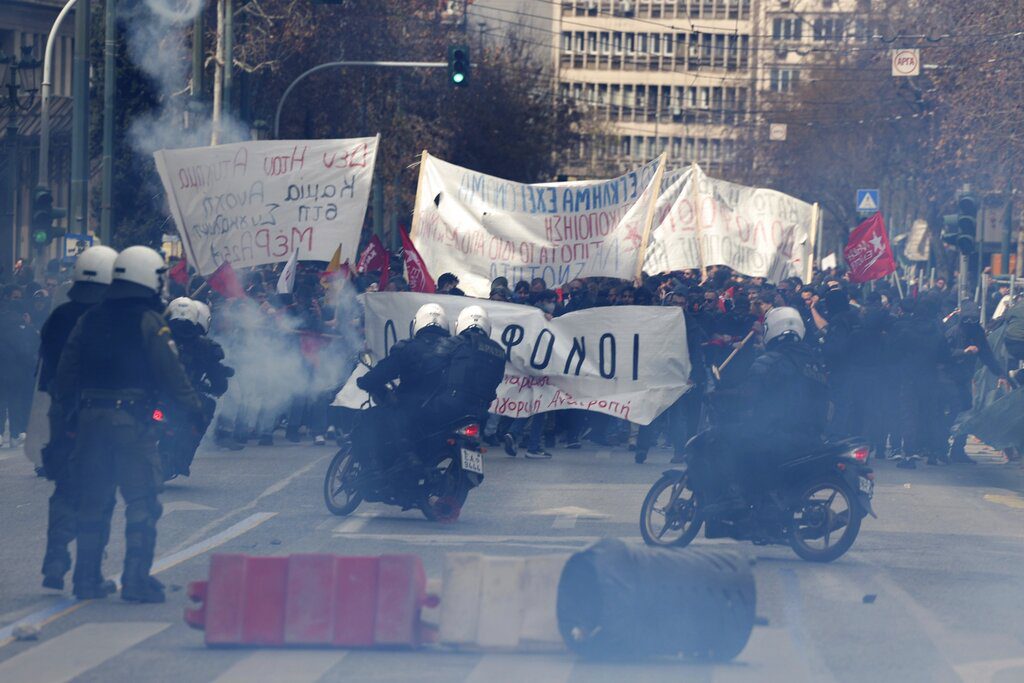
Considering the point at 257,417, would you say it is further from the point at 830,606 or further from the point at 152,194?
the point at 152,194

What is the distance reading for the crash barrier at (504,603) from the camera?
8188 mm

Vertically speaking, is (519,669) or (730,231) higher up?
(730,231)

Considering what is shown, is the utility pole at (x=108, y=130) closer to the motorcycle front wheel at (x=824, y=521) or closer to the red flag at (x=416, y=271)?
the red flag at (x=416, y=271)

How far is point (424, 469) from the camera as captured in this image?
13.1 metres

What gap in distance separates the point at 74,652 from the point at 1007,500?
953 cm

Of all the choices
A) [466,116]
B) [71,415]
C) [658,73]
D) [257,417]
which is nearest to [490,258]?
[257,417]

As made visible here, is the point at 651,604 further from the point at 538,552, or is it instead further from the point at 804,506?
the point at 804,506

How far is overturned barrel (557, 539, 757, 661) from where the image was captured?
26.0 feet

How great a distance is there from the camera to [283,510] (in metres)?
13.5

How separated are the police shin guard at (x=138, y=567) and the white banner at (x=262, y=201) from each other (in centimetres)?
1082

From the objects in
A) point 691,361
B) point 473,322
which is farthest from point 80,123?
point 473,322

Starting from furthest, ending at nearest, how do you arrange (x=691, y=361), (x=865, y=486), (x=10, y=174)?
(x=10, y=174) < (x=691, y=361) < (x=865, y=486)

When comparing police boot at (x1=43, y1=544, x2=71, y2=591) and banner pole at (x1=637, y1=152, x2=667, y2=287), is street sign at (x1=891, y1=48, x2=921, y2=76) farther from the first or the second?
police boot at (x1=43, y1=544, x2=71, y2=591)

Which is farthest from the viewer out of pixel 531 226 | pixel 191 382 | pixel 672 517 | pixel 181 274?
pixel 531 226
